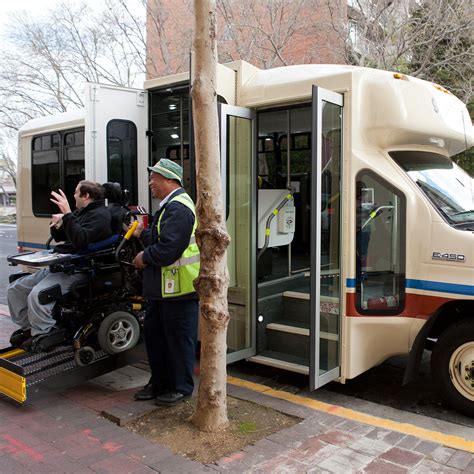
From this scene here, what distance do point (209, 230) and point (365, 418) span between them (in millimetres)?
1867

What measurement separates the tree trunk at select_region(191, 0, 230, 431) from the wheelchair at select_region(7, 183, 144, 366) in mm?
1209

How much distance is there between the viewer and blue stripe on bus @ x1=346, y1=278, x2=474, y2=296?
3.95 meters

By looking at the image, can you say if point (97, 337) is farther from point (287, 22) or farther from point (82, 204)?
point (287, 22)

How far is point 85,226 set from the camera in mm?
4680

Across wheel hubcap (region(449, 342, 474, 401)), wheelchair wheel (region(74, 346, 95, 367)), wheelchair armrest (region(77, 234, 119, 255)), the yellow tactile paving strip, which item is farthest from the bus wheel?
wheelchair armrest (region(77, 234, 119, 255))

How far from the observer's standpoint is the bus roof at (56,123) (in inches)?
311

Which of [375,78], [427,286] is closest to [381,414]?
[427,286]

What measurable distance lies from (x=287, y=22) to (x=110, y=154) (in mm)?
11784

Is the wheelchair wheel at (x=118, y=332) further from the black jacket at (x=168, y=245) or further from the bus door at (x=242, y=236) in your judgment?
the bus door at (x=242, y=236)

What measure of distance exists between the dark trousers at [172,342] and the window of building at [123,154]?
2432 mm

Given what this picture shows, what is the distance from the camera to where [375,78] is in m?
4.38

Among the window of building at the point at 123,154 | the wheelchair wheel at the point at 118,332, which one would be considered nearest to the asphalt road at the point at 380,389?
the wheelchair wheel at the point at 118,332

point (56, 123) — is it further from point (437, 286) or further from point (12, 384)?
point (437, 286)

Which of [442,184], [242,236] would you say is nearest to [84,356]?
[242,236]
